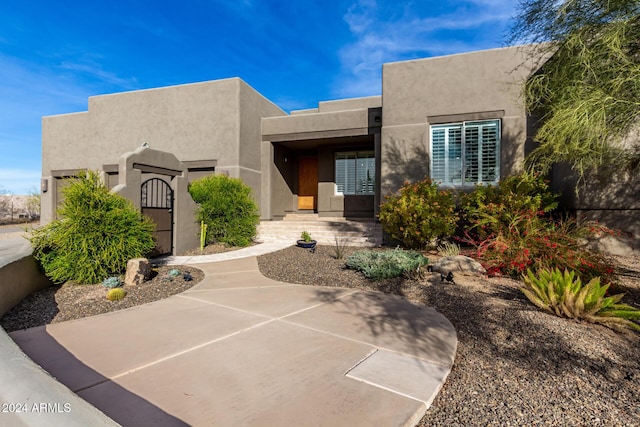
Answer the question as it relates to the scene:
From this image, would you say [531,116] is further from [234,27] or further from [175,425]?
[234,27]

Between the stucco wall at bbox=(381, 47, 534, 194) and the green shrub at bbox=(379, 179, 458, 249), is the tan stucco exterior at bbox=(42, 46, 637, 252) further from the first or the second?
the green shrub at bbox=(379, 179, 458, 249)

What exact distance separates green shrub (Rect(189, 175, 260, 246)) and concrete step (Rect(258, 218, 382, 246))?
1.65 metres

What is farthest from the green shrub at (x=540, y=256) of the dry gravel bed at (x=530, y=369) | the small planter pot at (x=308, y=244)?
the small planter pot at (x=308, y=244)

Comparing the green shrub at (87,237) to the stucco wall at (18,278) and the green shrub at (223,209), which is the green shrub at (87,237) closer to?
the stucco wall at (18,278)

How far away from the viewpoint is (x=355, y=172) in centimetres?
1533

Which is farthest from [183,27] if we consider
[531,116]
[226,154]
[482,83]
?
Result: [531,116]

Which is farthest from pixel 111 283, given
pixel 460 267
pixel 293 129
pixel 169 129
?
pixel 169 129

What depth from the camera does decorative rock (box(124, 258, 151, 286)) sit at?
563cm

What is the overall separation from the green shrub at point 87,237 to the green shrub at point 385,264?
4337mm

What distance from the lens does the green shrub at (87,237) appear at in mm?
5480

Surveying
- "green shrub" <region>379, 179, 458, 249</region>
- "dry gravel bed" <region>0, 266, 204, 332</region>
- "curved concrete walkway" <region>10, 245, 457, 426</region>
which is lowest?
"dry gravel bed" <region>0, 266, 204, 332</region>

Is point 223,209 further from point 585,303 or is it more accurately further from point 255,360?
point 585,303

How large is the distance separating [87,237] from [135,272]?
1035 mm

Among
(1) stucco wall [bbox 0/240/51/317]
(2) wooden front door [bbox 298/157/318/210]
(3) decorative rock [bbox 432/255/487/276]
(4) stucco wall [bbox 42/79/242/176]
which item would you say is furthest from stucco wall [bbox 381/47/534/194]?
(1) stucco wall [bbox 0/240/51/317]
